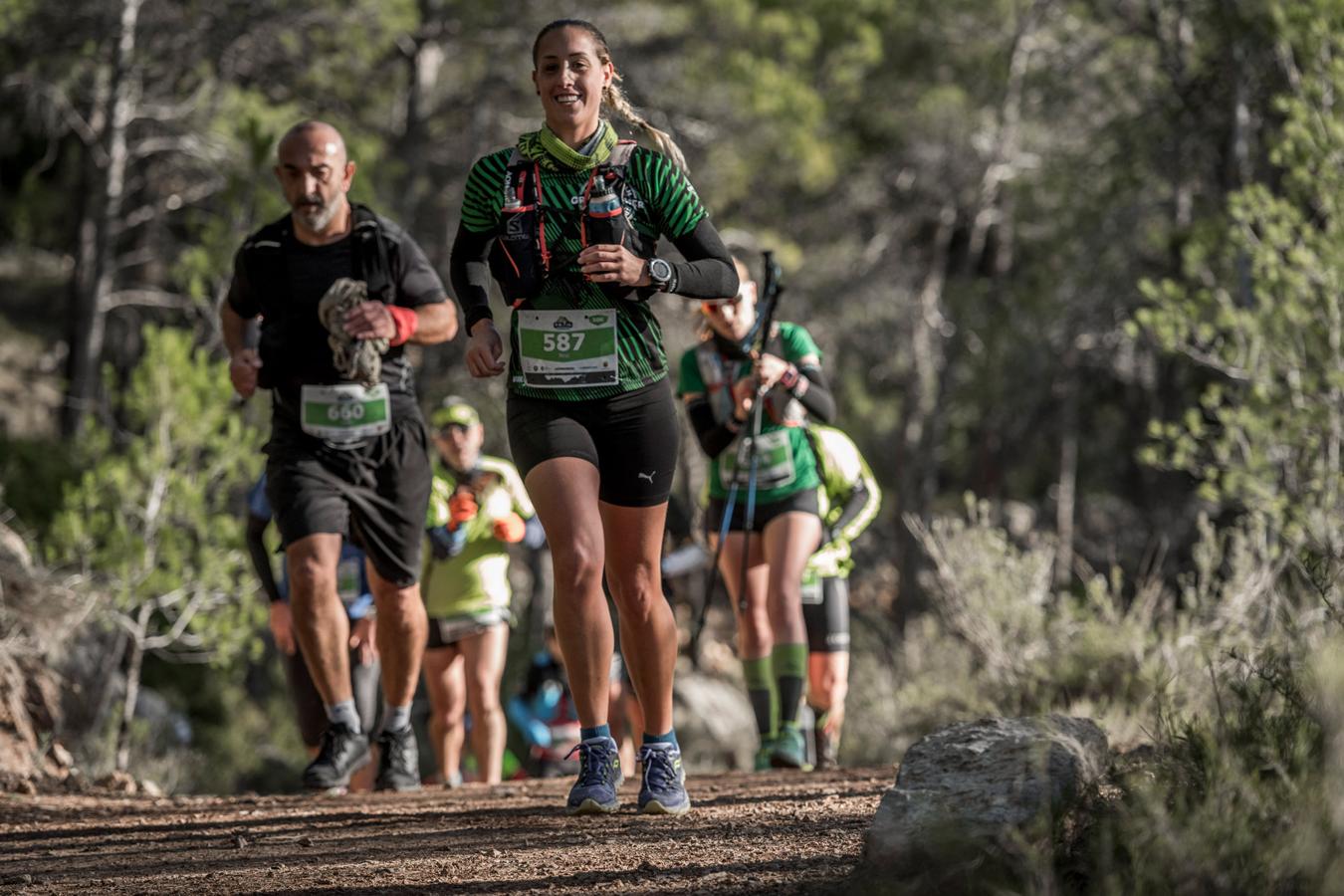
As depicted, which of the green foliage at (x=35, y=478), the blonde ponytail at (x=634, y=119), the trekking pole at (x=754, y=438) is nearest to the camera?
the blonde ponytail at (x=634, y=119)

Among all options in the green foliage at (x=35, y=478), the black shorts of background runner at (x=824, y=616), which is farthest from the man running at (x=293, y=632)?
the green foliage at (x=35, y=478)

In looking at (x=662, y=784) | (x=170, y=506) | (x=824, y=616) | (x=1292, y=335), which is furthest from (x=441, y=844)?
(x=170, y=506)

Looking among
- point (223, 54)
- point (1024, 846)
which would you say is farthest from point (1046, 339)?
point (1024, 846)

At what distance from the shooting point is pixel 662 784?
184 inches

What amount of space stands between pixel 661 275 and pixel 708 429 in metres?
2.78

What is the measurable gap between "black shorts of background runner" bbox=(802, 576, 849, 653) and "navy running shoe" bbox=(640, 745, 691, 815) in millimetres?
3219

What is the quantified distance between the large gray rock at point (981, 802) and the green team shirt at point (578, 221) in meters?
1.42

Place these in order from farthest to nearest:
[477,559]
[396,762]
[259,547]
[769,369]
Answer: [477,559], [259,547], [769,369], [396,762]

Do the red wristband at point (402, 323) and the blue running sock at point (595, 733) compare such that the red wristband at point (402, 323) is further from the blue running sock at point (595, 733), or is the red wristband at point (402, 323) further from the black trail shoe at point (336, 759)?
the blue running sock at point (595, 733)

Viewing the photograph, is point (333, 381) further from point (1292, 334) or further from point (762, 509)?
point (1292, 334)

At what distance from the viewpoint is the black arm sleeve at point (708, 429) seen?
23.9 ft

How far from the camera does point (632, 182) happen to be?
470 centimetres

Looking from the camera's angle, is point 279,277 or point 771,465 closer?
point 279,277

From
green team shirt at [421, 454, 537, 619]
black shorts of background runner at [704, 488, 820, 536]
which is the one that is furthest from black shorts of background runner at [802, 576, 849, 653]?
green team shirt at [421, 454, 537, 619]
